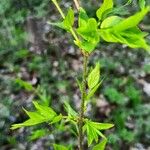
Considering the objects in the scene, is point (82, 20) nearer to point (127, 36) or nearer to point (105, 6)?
point (105, 6)

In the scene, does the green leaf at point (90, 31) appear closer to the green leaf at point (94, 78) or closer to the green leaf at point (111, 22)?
the green leaf at point (111, 22)

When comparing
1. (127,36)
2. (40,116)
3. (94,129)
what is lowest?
(94,129)

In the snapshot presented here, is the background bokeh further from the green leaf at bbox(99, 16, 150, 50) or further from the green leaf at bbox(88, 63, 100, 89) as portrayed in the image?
the green leaf at bbox(99, 16, 150, 50)

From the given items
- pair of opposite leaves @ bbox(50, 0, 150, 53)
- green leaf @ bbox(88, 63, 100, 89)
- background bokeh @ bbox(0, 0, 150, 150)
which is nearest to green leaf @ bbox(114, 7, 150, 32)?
pair of opposite leaves @ bbox(50, 0, 150, 53)

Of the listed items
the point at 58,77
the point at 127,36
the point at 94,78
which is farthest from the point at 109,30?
the point at 58,77

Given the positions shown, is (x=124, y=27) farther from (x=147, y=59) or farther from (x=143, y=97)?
(x=147, y=59)
